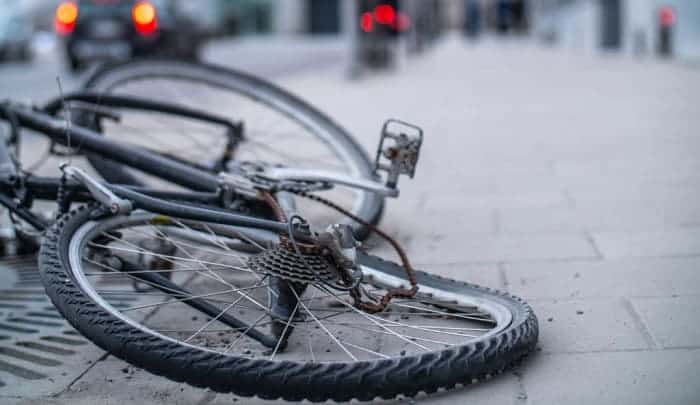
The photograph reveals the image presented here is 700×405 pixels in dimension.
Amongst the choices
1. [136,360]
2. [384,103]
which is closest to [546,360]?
[136,360]

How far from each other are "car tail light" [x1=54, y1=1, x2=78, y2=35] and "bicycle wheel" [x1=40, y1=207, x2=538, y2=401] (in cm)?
1452

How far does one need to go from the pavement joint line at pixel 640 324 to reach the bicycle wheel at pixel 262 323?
0.36 meters

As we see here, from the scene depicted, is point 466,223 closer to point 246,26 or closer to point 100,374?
point 100,374

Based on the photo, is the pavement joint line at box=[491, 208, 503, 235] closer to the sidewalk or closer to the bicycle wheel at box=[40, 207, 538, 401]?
the sidewalk

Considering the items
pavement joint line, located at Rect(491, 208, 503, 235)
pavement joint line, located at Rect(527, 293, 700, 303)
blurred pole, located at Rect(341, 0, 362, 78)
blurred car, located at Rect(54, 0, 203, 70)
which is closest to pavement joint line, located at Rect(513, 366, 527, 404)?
pavement joint line, located at Rect(527, 293, 700, 303)

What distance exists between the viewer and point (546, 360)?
2.56 meters

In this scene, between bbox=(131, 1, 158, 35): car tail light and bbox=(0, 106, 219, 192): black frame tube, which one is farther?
bbox=(131, 1, 158, 35): car tail light

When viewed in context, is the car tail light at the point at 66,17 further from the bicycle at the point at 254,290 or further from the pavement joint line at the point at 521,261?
the pavement joint line at the point at 521,261

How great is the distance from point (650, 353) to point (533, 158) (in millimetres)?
3855

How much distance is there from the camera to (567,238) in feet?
13.1

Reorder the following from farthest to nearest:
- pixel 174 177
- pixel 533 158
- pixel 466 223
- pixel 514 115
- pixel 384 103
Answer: pixel 384 103, pixel 514 115, pixel 533 158, pixel 466 223, pixel 174 177

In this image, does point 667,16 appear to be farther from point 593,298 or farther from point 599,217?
point 593,298

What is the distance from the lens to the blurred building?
1645cm

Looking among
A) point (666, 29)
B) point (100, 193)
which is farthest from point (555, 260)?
point (666, 29)
